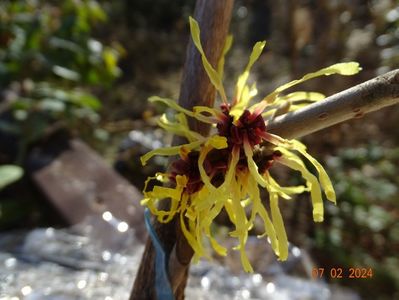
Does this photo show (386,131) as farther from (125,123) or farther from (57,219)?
(57,219)

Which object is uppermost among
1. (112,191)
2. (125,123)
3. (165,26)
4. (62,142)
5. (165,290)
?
(165,26)

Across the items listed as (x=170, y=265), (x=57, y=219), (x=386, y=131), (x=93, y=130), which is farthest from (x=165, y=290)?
(x=386, y=131)

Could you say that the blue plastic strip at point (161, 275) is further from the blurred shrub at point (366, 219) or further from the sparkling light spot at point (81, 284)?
the blurred shrub at point (366, 219)

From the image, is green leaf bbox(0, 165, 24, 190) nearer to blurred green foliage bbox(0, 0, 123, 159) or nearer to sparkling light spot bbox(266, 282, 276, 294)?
blurred green foliage bbox(0, 0, 123, 159)

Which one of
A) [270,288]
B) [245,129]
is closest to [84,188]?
[270,288]

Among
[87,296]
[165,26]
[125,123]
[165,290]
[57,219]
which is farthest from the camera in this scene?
[165,26]

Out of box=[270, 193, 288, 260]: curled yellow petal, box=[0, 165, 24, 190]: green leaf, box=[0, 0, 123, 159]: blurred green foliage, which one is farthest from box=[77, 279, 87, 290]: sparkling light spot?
box=[0, 0, 123, 159]: blurred green foliage
